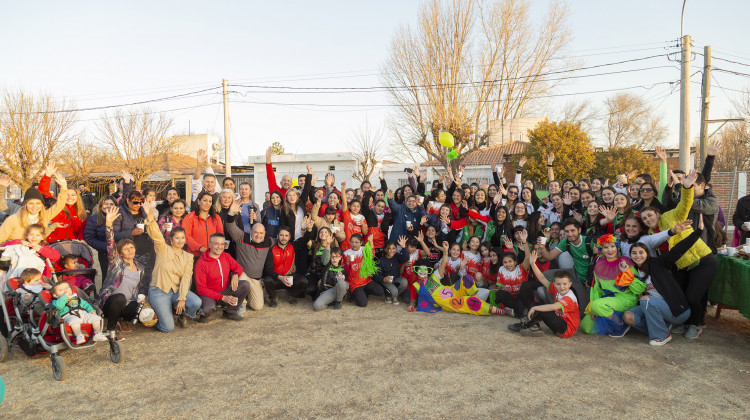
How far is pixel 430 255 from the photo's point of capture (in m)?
7.02

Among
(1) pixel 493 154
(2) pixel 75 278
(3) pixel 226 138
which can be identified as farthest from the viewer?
(1) pixel 493 154

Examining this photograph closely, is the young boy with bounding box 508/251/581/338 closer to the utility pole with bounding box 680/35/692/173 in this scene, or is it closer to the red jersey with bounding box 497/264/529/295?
the red jersey with bounding box 497/264/529/295

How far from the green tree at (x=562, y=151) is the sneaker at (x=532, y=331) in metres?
16.9

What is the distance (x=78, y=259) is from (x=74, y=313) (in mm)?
1507

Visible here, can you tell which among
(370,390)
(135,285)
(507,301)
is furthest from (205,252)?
(507,301)

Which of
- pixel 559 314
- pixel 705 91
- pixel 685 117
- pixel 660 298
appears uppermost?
pixel 705 91

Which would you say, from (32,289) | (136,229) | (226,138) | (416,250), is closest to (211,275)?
(136,229)

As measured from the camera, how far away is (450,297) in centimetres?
627

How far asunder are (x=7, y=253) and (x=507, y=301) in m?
5.88

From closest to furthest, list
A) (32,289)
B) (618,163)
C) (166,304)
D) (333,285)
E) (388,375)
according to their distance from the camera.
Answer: (388,375), (32,289), (166,304), (333,285), (618,163)

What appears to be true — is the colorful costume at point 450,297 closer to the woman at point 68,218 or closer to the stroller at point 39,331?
the stroller at point 39,331

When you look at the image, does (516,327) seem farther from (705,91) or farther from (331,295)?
(705,91)

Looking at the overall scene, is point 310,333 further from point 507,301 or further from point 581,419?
Answer: point 581,419

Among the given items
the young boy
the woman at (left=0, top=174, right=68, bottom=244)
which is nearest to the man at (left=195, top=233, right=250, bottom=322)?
the woman at (left=0, top=174, right=68, bottom=244)
